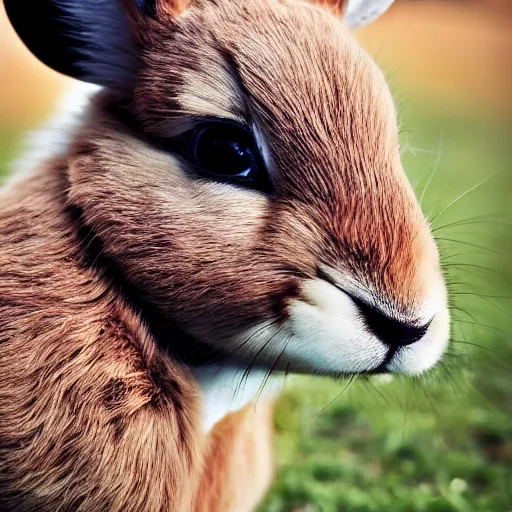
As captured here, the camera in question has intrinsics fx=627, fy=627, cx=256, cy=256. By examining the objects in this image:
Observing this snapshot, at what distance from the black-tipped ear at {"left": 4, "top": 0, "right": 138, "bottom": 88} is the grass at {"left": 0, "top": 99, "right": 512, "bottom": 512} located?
7.7 inches

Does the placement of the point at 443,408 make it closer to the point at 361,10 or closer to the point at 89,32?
the point at 361,10

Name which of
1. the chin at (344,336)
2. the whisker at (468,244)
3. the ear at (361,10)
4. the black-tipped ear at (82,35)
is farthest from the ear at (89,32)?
the whisker at (468,244)

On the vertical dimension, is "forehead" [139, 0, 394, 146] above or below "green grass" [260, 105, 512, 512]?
above

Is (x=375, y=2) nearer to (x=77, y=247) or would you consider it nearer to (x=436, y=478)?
(x=77, y=247)

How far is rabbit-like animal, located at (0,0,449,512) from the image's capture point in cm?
67

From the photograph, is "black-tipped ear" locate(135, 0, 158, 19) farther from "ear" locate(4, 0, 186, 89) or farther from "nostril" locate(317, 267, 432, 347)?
"nostril" locate(317, 267, 432, 347)

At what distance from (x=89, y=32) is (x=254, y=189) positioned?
265mm

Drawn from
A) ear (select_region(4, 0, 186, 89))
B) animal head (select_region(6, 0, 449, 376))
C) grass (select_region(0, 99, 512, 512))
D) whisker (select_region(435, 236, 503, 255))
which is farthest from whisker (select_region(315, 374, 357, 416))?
ear (select_region(4, 0, 186, 89))

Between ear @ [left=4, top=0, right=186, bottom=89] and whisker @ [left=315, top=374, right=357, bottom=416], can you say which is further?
whisker @ [left=315, top=374, right=357, bottom=416]

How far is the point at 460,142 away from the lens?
0.97 meters

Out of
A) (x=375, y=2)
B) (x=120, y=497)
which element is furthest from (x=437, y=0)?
(x=120, y=497)

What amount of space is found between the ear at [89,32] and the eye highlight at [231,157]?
0.12 m

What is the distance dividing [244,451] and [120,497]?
0.26m

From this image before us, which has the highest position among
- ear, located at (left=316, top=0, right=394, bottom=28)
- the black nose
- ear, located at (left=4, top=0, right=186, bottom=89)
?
ear, located at (left=4, top=0, right=186, bottom=89)
